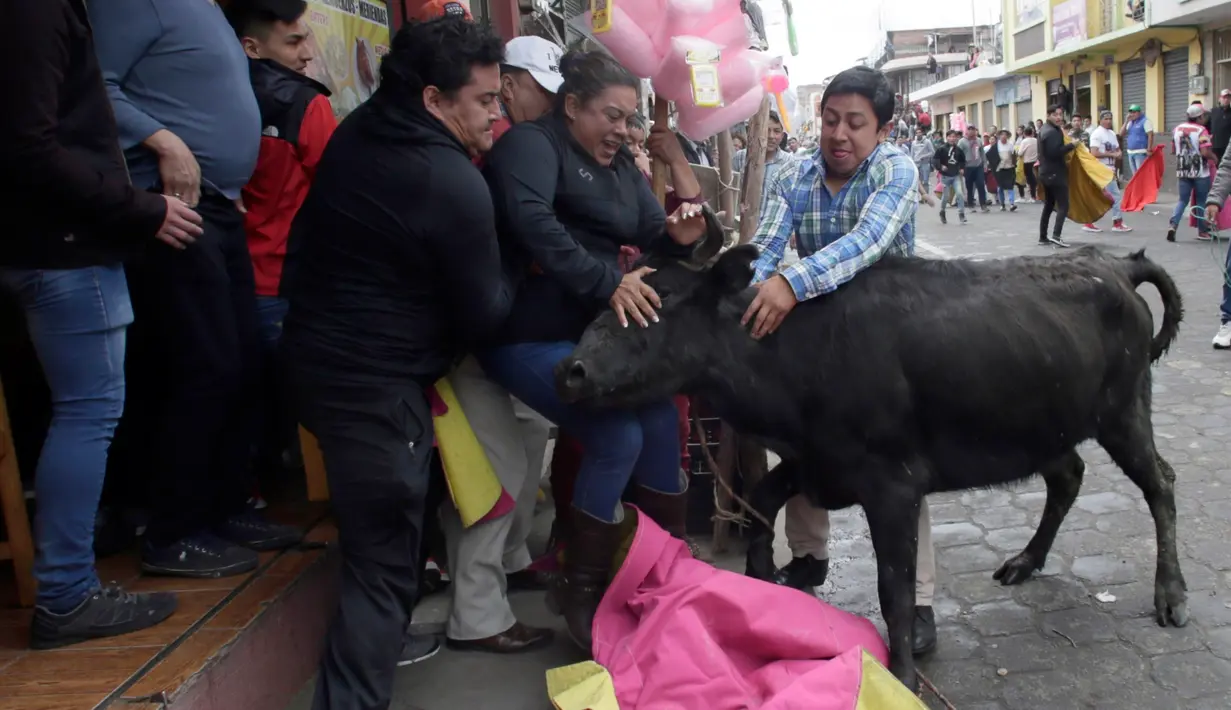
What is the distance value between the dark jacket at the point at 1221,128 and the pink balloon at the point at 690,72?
12.1 metres

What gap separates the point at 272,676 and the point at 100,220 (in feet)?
4.42

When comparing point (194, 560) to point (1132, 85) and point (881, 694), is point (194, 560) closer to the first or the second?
point (881, 694)

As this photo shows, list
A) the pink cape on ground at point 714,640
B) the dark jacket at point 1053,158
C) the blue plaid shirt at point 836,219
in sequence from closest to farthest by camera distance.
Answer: the pink cape on ground at point 714,640 < the blue plaid shirt at point 836,219 < the dark jacket at point 1053,158

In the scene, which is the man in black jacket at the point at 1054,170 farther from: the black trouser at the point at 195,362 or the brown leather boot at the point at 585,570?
the black trouser at the point at 195,362

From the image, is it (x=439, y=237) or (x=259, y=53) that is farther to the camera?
(x=259, y=53)

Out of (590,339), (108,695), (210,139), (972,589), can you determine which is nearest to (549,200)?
(590,339)

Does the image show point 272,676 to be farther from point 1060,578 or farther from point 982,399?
point 1060,578

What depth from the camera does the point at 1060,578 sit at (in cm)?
374

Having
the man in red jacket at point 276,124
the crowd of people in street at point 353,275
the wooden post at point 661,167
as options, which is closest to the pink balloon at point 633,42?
the wooden post at point 661,167

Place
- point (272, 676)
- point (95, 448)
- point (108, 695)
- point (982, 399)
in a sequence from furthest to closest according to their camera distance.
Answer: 1. point (982, 399)
2. point (272, 676)
3. point (95, 448)
4. point (108, 695)

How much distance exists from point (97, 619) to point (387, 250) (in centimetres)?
124

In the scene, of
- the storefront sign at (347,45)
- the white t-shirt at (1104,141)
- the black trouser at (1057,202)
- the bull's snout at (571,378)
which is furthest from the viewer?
the white t-shirt at (1104,141)

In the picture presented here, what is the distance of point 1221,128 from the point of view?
13516 mm

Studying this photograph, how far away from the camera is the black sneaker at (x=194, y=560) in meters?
2.93
